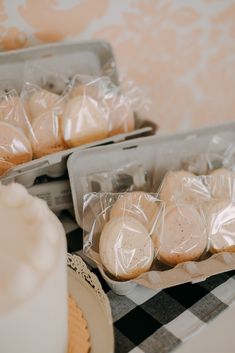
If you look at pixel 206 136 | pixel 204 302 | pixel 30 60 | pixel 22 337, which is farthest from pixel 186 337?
pixel 30 60

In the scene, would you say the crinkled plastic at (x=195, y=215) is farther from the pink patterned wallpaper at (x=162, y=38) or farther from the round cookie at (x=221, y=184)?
the pink patterned wallpaper at (x=162, y=38)

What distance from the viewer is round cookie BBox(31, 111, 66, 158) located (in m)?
0.75

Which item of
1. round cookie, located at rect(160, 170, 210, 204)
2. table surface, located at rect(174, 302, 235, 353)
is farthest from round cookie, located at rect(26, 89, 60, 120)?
table surface, located at rect(174, 302, 235, 353)

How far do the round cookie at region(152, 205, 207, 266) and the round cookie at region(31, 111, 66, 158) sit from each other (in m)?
0.21

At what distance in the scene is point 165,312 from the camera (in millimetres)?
646

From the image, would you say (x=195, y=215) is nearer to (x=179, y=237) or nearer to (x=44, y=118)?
(x=179, y=237)

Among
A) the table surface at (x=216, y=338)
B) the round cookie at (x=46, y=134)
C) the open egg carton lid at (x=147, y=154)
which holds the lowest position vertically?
the table surface at (x=216, y=338)

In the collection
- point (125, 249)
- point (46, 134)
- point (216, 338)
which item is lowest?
point (216, 338)

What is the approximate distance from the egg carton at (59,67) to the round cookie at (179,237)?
6.8 inches

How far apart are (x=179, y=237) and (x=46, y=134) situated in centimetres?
26

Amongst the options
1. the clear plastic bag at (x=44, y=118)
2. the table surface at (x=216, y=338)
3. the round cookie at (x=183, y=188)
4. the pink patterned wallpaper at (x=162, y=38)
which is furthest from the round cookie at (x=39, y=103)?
the table surface at (x=216, y=338)

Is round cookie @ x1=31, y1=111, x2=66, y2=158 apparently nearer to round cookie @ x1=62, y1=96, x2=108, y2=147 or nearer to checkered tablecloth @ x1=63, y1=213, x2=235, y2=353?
round cookie @ x1=62, y1=96, x2=108, y2=147

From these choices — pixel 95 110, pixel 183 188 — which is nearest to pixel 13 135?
pixel 95 110

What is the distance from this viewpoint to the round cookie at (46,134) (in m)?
0.75
